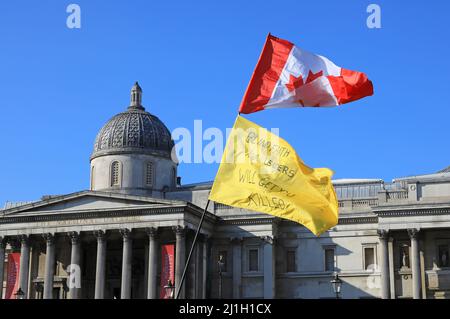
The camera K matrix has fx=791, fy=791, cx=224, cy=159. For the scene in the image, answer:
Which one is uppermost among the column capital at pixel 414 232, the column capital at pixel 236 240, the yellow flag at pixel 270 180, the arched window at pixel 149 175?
the arched window at pixel 149 175

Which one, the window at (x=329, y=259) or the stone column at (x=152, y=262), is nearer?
the stone column at (x=152, y=262)

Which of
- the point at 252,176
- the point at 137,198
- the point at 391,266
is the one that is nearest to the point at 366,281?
the point at 391,266

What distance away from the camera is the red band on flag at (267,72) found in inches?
886

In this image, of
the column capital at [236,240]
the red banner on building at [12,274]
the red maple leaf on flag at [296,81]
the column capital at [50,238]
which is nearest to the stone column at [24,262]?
the red banner on building at [12,274]

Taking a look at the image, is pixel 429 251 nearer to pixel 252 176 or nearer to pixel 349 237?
pixel 349 237

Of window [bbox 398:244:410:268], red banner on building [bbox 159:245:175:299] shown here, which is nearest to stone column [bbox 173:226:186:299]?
red banner on building [bbox 159:245:175:299]

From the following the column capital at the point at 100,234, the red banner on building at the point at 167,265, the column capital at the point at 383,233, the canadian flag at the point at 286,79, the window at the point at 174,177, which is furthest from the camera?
the window at the point at 174,177

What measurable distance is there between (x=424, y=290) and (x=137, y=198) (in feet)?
77.9

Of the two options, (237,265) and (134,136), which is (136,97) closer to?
(134,136)

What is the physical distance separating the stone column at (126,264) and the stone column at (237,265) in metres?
9.26

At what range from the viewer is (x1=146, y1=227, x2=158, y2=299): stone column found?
61719 millimetres

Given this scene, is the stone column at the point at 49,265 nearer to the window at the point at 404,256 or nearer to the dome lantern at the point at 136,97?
the dome lantern at the point at 136,97

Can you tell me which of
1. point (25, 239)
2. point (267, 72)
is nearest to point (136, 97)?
point (25, 239)

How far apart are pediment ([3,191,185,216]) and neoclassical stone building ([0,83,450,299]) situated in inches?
3.5
